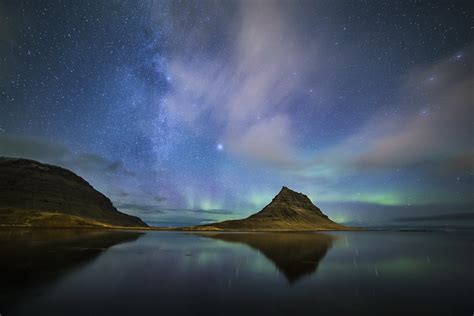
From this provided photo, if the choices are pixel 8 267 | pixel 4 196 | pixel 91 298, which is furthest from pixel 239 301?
pixel 4 196

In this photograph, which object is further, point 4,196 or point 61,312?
point 4,196

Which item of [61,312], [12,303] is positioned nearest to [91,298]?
[61,312]

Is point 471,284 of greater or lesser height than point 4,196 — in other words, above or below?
below

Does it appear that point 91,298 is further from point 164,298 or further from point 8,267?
point 8,267

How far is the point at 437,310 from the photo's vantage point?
39.9ft

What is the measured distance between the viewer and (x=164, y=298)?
1307 cm

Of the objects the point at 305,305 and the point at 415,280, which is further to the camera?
the point at 415,280

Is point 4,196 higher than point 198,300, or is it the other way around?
point 4,196

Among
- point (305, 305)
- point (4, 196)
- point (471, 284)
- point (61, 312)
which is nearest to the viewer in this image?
point (61, 312)

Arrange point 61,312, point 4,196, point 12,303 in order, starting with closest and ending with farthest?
1. point 61,312
2. point 12,303
3. point 4,196

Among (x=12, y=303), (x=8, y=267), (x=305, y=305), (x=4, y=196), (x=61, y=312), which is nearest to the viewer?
(x=61, y=312)

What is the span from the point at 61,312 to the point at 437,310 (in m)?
18.4

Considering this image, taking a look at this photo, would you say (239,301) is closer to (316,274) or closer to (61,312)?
(61,312)

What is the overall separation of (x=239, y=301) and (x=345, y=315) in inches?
207
